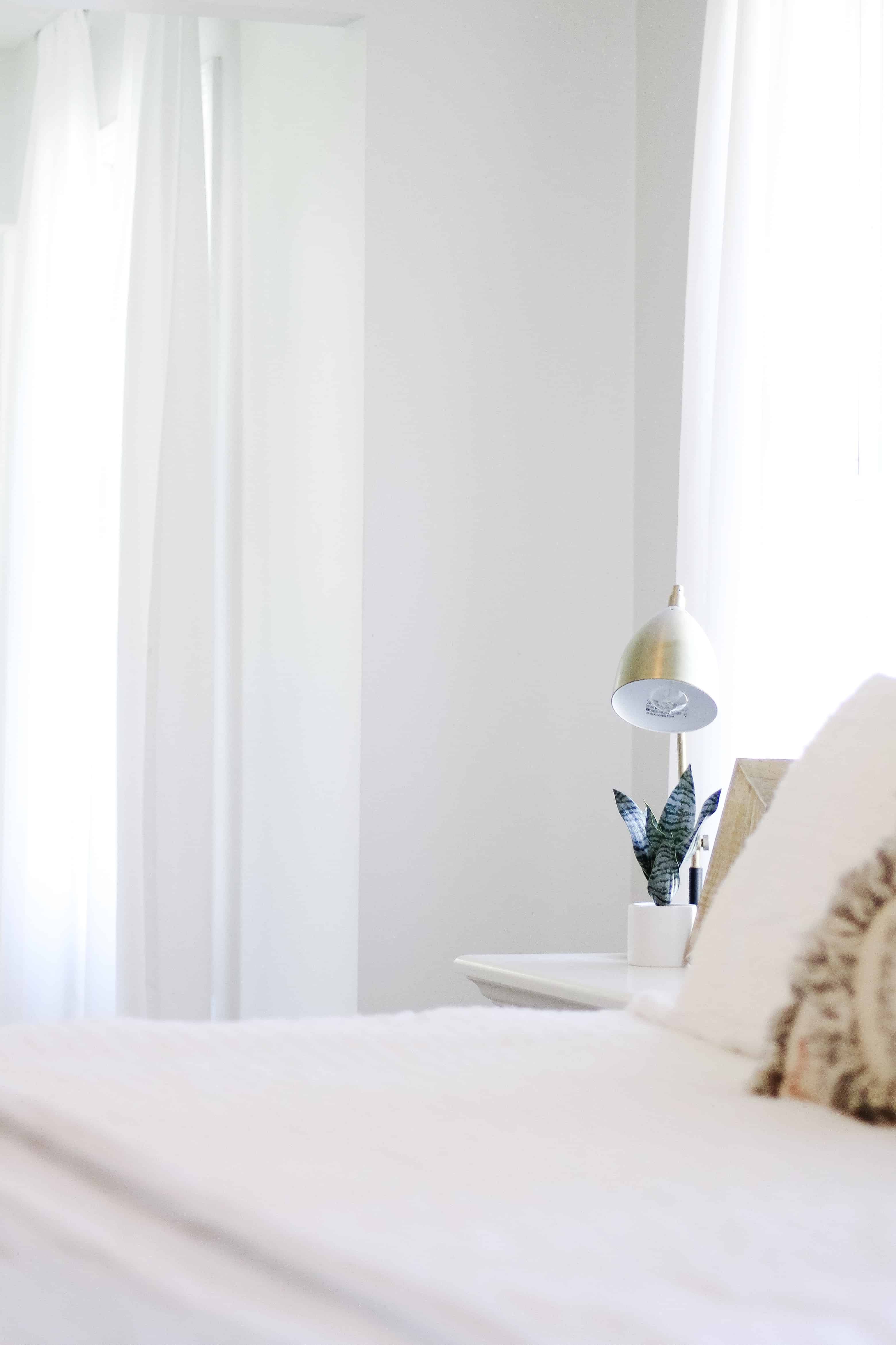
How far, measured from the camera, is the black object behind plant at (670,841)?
6.38ft

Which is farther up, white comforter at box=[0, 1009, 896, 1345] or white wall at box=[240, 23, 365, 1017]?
white wall at box=[240, 23, 365, 1017]

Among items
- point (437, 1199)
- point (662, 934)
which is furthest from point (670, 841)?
point (437, 1199)

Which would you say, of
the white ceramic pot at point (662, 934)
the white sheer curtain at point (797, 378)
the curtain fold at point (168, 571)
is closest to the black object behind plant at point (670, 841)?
the white ceramic pot at point (662, 934)

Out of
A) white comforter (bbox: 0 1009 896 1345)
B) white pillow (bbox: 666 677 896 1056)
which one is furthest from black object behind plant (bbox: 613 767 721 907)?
white comforter (bbox: 0 1009 896 1345)

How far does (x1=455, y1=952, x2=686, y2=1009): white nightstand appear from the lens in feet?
5.59

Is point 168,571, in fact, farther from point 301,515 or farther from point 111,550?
point 111,550

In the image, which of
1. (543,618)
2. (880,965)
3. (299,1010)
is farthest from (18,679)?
(880,965)

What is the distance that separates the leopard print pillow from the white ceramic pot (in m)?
0.91

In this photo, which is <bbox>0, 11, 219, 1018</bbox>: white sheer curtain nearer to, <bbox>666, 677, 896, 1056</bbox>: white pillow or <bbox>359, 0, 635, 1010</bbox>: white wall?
<bbox>359, 0, 635, 1010</bbox>: white wall

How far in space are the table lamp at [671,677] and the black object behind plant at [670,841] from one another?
1.8 inches

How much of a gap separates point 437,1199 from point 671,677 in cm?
129

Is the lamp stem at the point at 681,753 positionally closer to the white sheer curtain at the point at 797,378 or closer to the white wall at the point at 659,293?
the white sheer curtain at the point at 797,378

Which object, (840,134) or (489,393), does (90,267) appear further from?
(840,134)

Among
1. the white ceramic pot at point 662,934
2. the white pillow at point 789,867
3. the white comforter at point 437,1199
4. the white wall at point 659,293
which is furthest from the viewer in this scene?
the white wall at point 659,293
